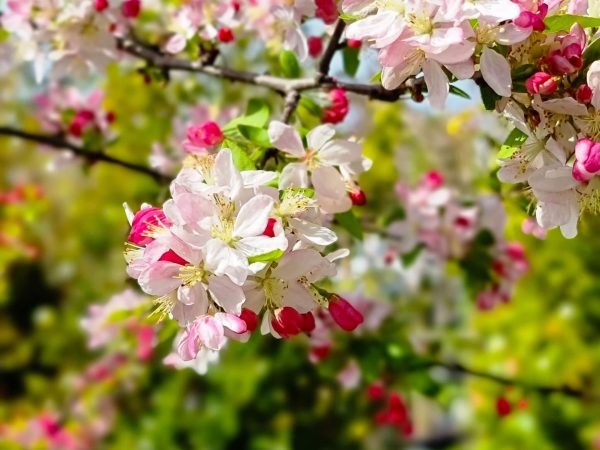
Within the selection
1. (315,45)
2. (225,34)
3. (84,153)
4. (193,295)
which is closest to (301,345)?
(84,153)

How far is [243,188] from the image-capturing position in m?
0.82

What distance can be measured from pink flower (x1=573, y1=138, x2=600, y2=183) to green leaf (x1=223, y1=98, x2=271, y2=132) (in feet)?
1.47

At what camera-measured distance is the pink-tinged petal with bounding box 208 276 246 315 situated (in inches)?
30.9

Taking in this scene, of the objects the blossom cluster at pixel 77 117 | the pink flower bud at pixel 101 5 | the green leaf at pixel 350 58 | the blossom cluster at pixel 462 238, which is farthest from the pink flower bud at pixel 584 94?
the blossom cluster at pixel 77 117

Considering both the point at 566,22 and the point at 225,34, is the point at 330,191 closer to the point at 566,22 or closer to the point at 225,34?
the point at 566,22

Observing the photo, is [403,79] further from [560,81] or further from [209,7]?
[209,7]

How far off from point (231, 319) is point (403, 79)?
36cm

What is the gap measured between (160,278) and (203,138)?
290 millimetres

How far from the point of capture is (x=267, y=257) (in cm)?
78

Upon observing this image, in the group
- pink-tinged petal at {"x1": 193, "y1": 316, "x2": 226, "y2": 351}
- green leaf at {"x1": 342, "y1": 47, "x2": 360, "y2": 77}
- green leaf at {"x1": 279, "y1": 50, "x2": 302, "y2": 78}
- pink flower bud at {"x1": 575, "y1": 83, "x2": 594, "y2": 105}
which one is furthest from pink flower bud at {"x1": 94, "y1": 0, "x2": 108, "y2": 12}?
pink flower bud at {"x1": 575, "y1": 83, "x2": 594, "y2": 105}

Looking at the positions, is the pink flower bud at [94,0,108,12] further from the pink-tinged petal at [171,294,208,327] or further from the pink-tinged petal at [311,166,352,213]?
the pink-tinged petal at [171,294,208,327]

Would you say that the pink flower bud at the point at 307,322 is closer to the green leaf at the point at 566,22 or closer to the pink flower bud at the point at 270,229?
the pink flower bud at the point at 270,229

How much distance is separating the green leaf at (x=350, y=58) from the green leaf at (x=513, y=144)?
510 mm

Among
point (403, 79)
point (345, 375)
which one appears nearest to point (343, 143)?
point (403, 79)
